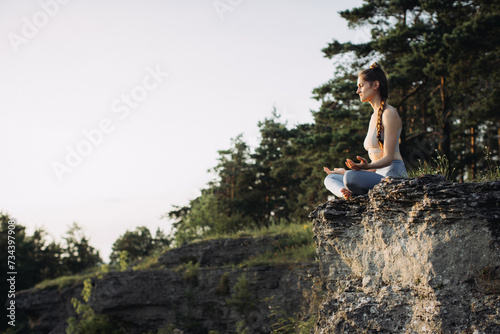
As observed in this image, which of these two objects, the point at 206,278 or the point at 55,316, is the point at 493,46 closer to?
the point at 206,278

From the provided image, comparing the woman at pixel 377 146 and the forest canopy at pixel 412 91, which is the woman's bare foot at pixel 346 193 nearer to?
the woman at pixel 377 146

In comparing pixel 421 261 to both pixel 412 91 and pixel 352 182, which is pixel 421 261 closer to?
pixel 352 182

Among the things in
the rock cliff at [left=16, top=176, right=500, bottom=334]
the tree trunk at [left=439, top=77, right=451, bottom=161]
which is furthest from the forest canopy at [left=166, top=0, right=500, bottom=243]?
the rock cliff at [left=16, top=176, right=500, bottom=334]

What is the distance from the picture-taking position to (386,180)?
16.5 ft

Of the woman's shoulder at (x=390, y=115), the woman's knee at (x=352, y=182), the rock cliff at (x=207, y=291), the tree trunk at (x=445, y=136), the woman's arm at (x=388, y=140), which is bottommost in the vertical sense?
the rock cliff at (x=207, y=291)

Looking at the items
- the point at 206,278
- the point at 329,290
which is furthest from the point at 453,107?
the point at 329,290

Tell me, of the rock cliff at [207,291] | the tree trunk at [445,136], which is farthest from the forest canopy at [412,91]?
the rock cliff at [207,291]

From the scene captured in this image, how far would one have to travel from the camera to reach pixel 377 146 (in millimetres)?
5453

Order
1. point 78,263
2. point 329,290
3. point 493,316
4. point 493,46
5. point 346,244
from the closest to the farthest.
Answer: point 493,316
point 346,244
point 329,290
point 493,46
point 78,263

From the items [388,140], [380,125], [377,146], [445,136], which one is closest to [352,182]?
[377,146]

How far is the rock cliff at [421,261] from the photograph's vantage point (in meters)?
4.37

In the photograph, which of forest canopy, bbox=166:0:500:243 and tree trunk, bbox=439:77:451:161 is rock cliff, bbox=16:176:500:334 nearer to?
forest canopy, bbox=166:0:500:243

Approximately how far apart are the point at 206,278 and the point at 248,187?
19692 millimetres

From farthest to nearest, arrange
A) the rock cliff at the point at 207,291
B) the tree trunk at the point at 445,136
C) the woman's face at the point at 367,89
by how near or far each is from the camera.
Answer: the tree trunk at the point at 445,136 < the rock cliff at the point at 207,291 < the woman's face at the point at 367,89
